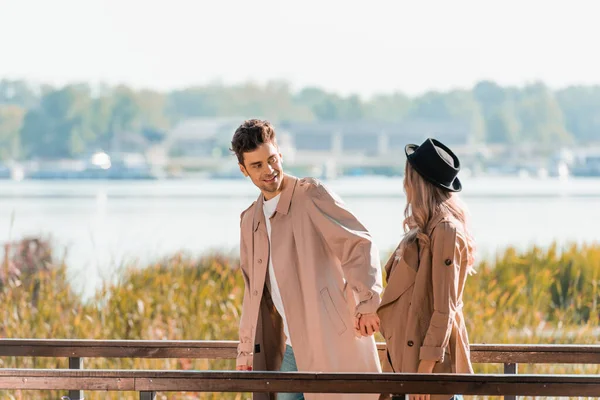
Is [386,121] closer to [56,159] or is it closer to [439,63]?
[439,63]

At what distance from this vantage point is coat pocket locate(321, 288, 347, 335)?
3910 mm

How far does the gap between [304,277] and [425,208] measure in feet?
1.61

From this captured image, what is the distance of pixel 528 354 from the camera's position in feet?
14.0

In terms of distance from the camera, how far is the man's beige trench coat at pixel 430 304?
3713mm

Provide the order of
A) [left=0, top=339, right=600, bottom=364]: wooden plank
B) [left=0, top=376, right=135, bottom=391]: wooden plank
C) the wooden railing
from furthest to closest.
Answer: [left=0, top=339, right=600, bottom=364]: wooden plank < [left=0, top=376, right=135, bottom=391]: wooden plank < the wooden railing

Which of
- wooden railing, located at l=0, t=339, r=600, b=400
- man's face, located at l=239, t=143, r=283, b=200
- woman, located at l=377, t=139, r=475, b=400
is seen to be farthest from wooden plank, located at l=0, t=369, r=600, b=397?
man's face, located at l=239, t=143, r=283, b=200

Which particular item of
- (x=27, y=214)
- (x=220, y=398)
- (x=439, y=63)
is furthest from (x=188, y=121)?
(x=220, y=398)

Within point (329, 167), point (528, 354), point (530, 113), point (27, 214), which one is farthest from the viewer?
point (530, 113)

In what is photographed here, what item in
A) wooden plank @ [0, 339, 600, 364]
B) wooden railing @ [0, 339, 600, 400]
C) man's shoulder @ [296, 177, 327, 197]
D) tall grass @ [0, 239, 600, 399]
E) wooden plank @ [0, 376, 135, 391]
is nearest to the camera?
wooden railing @ [0, 339, 600, 400]

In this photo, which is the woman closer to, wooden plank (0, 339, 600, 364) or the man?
the man

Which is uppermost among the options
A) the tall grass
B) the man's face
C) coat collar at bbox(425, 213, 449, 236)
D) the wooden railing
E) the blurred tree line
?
the blurred tree line

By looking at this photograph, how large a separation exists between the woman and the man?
10 cm

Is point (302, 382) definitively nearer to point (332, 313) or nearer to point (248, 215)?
point (332, 313)

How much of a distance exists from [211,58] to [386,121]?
66.9 ft
